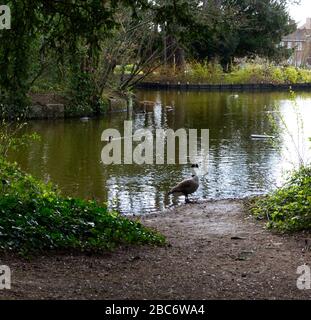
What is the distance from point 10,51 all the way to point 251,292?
3.92m

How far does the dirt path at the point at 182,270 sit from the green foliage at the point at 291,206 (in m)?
0.28

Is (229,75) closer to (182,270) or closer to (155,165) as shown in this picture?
(155,165)

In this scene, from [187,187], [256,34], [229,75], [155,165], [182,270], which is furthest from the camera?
[229,75]

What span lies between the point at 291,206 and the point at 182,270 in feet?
9.39

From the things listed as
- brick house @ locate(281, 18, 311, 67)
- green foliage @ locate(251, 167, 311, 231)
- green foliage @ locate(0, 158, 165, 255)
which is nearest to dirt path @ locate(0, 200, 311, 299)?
green foliage @ locate(0, 158, 165, 255)

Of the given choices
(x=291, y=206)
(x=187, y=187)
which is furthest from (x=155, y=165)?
(x=291, y=206)

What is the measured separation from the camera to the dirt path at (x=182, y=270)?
477 cm

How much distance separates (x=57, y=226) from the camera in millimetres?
6199

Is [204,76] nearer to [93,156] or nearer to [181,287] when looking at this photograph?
[93,156]

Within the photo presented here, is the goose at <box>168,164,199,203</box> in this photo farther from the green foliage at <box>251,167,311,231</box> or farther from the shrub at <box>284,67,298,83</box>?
the shrub at <box>284,67,298,83</box>

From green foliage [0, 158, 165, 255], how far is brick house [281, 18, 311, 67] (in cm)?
5601

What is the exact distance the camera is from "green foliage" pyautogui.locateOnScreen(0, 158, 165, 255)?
19.0 feet

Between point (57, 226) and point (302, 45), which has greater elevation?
point (302, 45)

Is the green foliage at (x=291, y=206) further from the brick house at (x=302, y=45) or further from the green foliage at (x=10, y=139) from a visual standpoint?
the brick house at (x=302, y=45)
